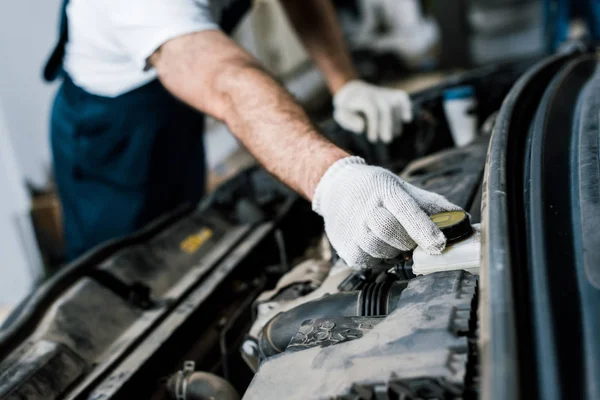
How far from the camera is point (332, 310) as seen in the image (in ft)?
2.47

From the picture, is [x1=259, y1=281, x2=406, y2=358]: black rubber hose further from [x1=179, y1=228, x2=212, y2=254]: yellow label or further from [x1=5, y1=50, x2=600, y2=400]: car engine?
[x1=179, y1=228, x2=212, y2=254]: yellow label

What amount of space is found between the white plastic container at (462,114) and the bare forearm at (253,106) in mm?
583

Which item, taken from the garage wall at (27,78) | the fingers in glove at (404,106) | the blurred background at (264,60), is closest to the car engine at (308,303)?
the fingers in glove at (404,106)

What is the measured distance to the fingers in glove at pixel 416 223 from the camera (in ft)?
2.32

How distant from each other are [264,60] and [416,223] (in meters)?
3.69

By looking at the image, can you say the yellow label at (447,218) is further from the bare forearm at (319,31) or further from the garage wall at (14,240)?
the garage wall at (14,240)

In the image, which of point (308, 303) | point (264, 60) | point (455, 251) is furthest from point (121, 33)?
point (264, 60)

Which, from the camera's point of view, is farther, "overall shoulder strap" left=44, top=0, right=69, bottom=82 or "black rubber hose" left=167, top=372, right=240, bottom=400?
"overall shoulder strap" left=44, top=0, right=69, bottom=82

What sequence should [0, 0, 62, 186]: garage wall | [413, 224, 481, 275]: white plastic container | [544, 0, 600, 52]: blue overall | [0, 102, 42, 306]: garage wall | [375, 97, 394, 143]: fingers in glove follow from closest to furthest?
[413, 224, 481, 275]: white plastic container → [375, 97, 394, 143]: fingers in glove → [0, 0, 62, 186]: garage wall → [0, 102, 42, 306]: garage wall → [544, 0, 600, 52]: blue overall

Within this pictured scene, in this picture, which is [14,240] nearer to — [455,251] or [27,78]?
[27,78]

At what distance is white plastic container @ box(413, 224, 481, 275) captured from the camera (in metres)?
0.69

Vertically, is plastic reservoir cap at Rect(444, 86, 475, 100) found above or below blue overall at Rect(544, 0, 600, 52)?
above

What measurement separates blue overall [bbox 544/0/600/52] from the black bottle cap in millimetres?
2316

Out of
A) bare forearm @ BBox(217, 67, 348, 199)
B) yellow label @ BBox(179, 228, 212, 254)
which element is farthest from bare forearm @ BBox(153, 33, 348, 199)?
yellow label @ BBox(179, 228, 212, 254)
